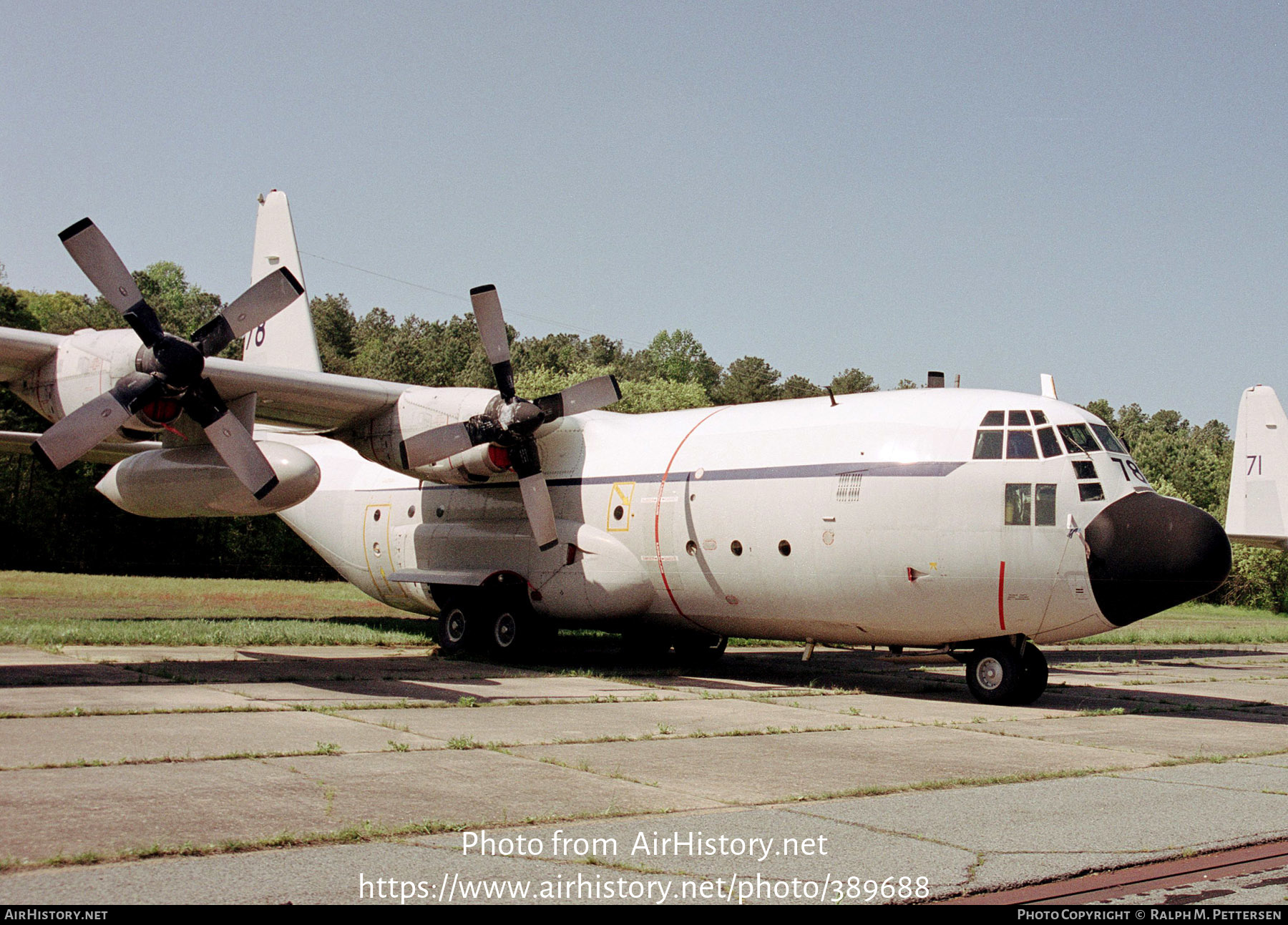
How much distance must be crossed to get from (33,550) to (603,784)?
47549 millimetres

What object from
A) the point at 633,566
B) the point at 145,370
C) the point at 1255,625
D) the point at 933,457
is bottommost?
the point at 1255,625

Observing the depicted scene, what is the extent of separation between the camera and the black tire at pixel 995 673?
14.4 meters

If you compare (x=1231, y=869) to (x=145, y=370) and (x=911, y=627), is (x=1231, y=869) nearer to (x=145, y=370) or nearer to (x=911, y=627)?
(x=911, y=627)

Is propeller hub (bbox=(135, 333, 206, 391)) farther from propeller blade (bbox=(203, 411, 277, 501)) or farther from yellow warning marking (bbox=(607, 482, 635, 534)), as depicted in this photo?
yellow warning marking (bbox=(607, 482, 635, 534))

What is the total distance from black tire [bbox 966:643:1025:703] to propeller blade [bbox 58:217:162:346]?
11.8 m

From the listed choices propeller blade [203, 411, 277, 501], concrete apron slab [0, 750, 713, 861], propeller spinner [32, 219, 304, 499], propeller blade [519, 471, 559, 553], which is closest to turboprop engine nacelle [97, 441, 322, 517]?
propeller blade [203, 411, 277, 501]

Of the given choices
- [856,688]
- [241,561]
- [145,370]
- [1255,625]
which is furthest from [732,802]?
[241,561]

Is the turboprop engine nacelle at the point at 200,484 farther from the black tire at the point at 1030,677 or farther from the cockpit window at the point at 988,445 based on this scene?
the black tire at the point at 1030,677

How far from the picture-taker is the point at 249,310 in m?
15.3

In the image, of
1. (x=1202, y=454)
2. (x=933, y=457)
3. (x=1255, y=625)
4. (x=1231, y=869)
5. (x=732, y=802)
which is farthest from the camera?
(x=1202, y=454)

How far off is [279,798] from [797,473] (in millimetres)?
9536

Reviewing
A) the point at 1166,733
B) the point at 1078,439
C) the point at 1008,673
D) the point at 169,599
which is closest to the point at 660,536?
the point at 1008,673

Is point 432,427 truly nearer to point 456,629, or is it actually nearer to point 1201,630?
point 456,629

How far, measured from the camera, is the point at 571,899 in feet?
17.3
